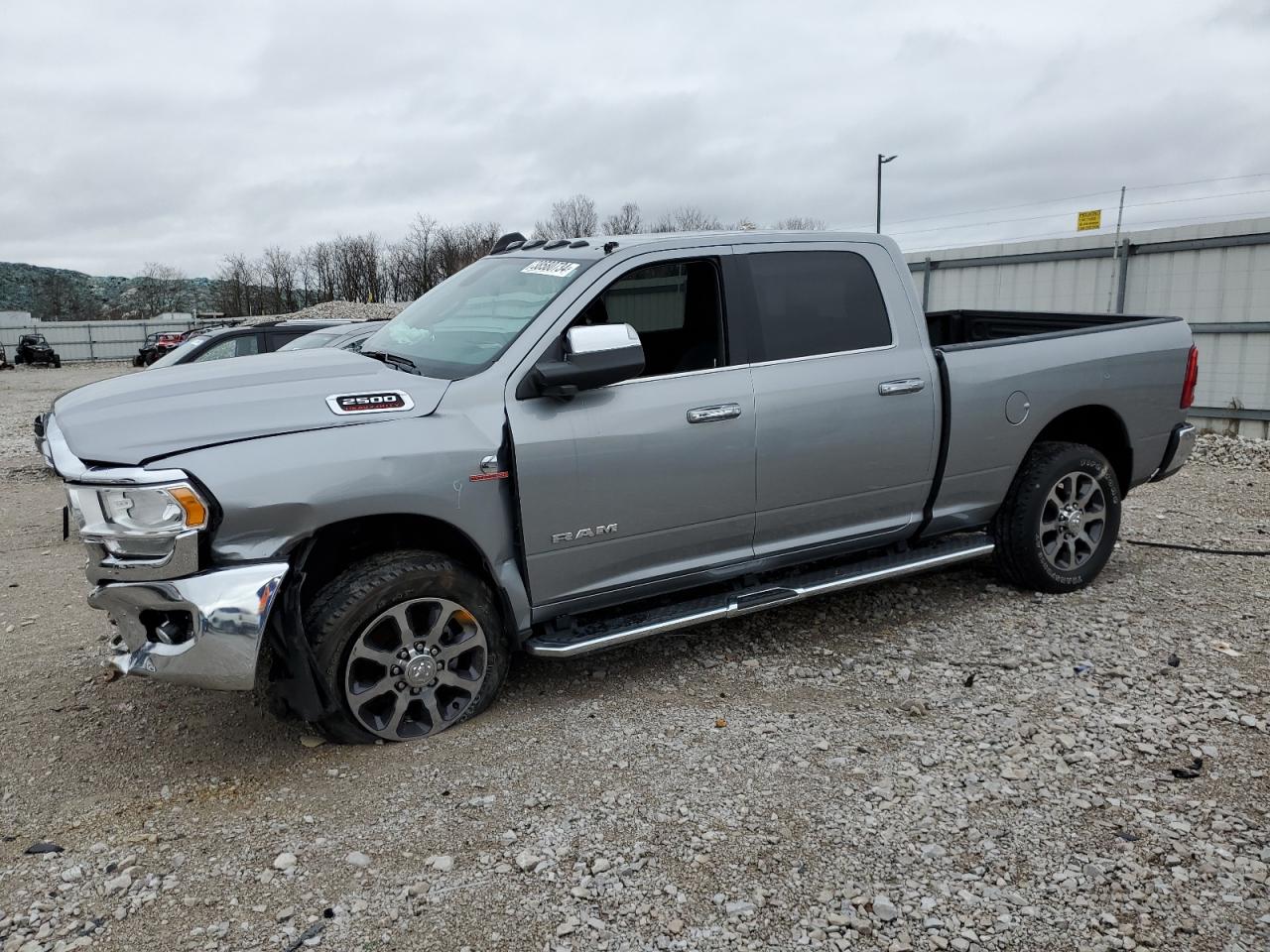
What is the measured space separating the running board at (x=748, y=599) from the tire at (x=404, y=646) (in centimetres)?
23

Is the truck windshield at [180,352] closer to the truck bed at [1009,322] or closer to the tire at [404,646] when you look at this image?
the truck bed at [1009,322]

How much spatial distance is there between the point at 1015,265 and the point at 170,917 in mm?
13556

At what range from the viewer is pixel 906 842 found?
Result: 3.13 metres

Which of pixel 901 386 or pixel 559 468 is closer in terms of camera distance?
pixel 559 468

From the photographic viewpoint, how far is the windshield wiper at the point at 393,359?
13.5 feet

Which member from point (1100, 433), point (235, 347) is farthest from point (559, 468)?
point (235, 347)

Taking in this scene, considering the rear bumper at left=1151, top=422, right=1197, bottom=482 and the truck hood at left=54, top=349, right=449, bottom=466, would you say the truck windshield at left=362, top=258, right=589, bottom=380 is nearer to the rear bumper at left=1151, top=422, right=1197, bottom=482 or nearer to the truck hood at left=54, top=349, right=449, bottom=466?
the truck hood at left=54, top=349, right=449, bottom=466

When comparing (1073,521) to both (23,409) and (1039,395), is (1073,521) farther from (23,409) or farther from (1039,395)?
(23,409)

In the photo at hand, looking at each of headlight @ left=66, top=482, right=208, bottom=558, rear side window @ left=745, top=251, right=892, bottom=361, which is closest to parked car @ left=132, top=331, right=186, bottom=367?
rear side window @ left=745, top=251, right=892, bottom=361

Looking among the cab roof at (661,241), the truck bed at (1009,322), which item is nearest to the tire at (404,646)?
the cab roof at (661,241)

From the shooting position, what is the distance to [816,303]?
4625 millimetres

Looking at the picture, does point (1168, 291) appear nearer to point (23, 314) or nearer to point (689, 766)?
point (689, 766)

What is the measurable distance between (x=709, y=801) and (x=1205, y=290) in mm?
10766

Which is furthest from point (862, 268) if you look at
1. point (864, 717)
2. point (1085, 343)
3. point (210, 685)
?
point (210, 685)
